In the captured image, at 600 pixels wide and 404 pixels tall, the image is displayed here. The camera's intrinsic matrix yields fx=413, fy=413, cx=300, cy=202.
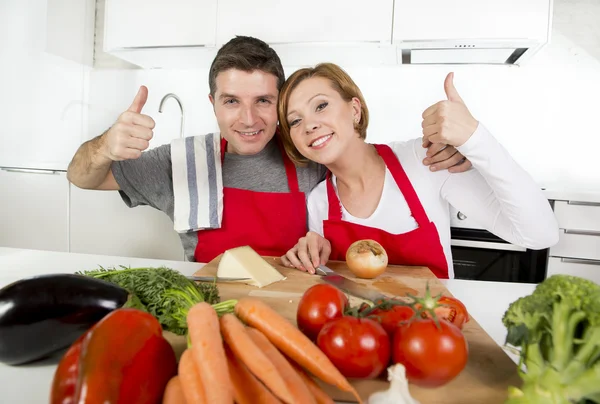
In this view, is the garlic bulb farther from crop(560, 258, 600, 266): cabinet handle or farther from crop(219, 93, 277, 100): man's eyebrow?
crop(560, 258, 600, 266): cabinet handle

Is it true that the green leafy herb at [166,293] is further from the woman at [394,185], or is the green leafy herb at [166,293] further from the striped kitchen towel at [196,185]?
the striped kitchen towel at [196,185]

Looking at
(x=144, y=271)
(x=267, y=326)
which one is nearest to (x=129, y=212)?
(x=144, y=271)

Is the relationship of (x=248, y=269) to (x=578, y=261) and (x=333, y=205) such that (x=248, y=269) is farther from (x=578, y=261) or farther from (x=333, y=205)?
(x=578, y=261)

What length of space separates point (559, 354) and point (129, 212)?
2.41 m

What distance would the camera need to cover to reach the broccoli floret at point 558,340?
0.46m

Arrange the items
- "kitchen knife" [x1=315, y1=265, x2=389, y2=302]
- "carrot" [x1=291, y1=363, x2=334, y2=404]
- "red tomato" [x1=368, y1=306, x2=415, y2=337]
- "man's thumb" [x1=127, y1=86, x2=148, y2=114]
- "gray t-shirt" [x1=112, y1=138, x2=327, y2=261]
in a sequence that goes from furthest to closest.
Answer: "gray t-shirt" [x1=112, y1=138, x2=327, y2=261] < "man's thumb" [x1=127, y1=86, x2=148, y2=114] < "kitchen knife" [x1=315, y1=265, x2=389, y2=302] < "red tomato" [x1=368, y1=306, x2=415, y2=337] < "carrot" [x1=291, y1=363, x2=334, y2=404]

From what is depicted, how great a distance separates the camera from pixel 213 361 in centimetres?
51

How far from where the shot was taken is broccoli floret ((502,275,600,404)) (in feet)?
1.52

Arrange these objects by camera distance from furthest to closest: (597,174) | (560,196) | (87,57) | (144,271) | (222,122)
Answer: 1. (87,57)
2. (597,174)
3. (560,196)
4. (222,122)
5. (144,271)

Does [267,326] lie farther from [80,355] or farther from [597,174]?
[597,174]

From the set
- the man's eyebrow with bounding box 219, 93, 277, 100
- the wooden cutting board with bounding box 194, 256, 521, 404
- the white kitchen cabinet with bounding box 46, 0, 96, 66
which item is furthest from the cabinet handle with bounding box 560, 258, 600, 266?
the white kitchen cabinet with bounding box 46, 0, 96, 66

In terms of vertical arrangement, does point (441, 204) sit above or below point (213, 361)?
above

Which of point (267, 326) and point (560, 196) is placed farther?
point (560, 196)

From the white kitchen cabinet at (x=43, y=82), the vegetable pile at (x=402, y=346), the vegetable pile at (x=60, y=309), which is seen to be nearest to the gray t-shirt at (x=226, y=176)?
the vegetable pile at (x=60, y=309)
